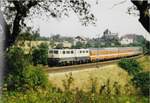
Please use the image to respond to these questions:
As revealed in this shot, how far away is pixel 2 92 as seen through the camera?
7902mm

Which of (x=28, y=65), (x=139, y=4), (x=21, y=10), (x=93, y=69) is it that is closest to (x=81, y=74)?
(x=93, y=69)

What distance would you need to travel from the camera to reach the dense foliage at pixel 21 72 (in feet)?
103

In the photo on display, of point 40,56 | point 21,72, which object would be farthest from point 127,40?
point 21,72

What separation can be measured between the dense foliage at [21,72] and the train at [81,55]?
14.9 meters

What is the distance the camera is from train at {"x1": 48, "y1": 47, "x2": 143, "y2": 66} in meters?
52.7

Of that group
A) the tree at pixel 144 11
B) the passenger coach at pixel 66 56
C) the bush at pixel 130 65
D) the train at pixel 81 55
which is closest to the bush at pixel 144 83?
the tree at pixel 144 11

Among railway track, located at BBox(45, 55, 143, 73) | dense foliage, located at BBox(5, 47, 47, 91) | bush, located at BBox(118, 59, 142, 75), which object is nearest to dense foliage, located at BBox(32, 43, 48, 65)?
railway track, located at BBox(45, 55, 143, 73)

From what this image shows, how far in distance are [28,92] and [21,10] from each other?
18.3 ft

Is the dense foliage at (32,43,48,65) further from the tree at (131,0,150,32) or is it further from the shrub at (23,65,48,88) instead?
the tree at (131,0,150,32)

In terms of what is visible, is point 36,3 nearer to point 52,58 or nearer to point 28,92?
→ point 28,92

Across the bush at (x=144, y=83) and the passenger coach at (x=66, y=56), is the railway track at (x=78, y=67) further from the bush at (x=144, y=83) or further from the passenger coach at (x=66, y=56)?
the bush at (x=144, y=83)

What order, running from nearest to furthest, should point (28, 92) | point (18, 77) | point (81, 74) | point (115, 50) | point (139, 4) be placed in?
point (28, 92) < point (139, 4) < point (18, 77) < point (81, 74) < point (115, 50)

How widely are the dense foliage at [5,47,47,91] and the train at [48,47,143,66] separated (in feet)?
48.9

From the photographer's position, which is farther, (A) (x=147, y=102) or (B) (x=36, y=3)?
(B) (x=36, y=3)
